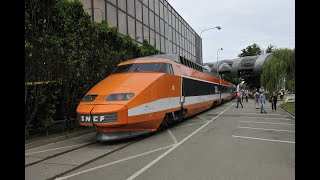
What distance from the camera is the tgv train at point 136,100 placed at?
387 inches

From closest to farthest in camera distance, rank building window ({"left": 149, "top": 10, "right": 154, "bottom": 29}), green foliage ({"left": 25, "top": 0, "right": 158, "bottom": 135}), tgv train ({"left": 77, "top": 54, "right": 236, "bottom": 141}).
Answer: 1. tgv train ({"left": 77, "top": 54, "right": 236, "bottom": 141})
2. green foliage ({"left": 25, "top": 0, "right": 158, "bottom": 135})
3. building window ({"left": 149, "top": 10, "right": 154, "bottom": 29})

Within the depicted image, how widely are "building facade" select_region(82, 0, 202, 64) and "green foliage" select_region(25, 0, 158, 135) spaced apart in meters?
5.00

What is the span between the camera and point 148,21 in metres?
29.3

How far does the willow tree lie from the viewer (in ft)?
129

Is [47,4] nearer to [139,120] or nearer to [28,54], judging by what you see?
[28,54]

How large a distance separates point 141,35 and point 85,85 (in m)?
14.3

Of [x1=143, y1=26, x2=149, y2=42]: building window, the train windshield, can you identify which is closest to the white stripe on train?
the train windshield

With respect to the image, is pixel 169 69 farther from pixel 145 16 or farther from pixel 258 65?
pixel 258 65

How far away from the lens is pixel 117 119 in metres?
9.65

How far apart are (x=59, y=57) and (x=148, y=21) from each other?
18194mm

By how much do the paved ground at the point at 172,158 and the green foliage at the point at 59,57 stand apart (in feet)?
5.99

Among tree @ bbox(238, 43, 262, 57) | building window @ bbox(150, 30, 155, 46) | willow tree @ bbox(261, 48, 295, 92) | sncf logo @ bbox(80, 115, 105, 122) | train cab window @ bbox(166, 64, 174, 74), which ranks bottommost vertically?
sncf logo @ bbox(80, 115, 105, 122)

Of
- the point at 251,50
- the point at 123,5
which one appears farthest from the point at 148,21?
the point at 251,50

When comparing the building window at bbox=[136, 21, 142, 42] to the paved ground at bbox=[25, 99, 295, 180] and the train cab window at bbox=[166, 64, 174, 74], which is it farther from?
the paved ground at bbox=[25, 99, 295, 180]
